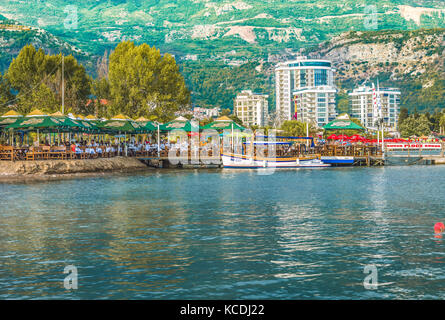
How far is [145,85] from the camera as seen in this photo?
82.3 m

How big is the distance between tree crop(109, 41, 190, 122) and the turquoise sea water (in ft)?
154

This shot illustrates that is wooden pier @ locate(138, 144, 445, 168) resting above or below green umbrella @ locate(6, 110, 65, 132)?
below

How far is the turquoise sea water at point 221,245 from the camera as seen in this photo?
13.5 metres

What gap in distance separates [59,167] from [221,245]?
34847mm

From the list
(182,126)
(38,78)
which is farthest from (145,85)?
(182,126)

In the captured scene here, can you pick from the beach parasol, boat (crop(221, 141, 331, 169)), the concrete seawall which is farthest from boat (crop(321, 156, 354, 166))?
the concrete seawall

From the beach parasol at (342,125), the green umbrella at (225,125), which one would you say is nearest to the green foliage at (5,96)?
the green umbrella at (225,125)

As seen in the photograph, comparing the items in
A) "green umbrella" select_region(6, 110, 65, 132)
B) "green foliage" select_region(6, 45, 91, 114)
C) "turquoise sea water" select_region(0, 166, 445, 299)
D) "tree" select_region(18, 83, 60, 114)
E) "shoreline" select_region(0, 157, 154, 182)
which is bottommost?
"turquoise sea water" select_region(0, 166, 445, 299)

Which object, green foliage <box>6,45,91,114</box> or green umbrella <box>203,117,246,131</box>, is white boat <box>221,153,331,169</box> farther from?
green foliage <box>6,45,91,114</box>

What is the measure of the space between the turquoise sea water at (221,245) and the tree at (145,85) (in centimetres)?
4681

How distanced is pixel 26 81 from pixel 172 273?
7841 cm

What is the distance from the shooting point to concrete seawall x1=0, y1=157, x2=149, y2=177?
47.7m
